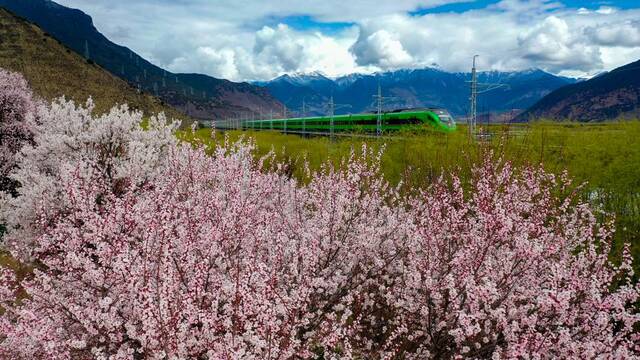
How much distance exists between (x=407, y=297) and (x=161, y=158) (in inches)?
437

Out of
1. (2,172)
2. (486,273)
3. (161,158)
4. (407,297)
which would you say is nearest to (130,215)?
(407,297)

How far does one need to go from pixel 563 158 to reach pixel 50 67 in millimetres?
68066

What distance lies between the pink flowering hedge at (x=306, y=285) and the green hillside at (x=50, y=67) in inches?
2196

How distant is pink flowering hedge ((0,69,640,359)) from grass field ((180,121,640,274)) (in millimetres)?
2791

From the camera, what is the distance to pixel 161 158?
15641mm

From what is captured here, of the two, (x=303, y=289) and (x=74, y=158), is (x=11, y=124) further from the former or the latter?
(x=303, y=289)

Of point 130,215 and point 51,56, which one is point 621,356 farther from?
point 51,56

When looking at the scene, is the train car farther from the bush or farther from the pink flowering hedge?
the bush

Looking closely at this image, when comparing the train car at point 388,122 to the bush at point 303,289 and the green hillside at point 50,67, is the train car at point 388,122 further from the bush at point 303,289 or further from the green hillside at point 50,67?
the green hillside at point 50,67

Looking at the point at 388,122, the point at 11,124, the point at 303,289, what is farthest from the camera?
the point at 388,122

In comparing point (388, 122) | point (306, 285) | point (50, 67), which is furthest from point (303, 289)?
point (50, 67)

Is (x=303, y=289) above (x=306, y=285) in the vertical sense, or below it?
above

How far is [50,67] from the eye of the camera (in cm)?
6291

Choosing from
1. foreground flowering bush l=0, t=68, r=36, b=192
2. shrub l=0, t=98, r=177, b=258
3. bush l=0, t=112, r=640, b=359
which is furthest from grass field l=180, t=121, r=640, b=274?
foreground flowering bush l=0, t=68, r=36, b=192
